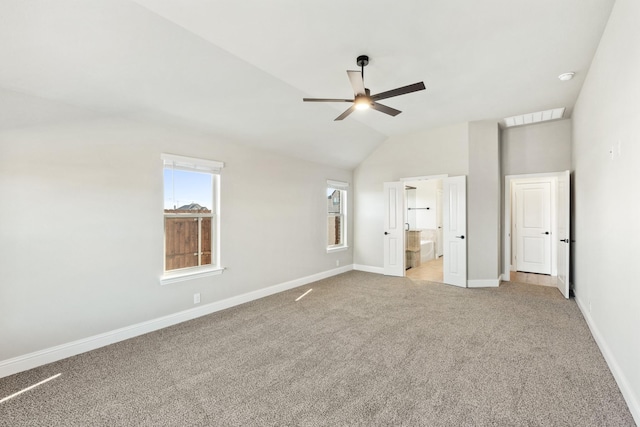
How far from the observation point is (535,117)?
4.98 meters

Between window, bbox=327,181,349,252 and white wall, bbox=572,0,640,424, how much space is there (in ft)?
13.6

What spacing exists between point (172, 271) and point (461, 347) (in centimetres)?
352

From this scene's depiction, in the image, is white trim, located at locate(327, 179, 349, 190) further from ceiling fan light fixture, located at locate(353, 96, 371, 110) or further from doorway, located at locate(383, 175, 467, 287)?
ceiling fan light fixture, located at locate(353, 96, 371, 110)

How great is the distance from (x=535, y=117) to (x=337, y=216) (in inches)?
163

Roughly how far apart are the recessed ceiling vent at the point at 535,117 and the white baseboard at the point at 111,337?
5199mm

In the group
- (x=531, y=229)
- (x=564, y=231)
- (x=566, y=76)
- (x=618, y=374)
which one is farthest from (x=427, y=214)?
(x=618, y=374)

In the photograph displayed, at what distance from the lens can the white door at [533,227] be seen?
634cm

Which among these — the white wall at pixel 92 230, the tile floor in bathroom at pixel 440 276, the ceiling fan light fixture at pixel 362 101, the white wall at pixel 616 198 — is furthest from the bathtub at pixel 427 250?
the ceiling fan light fixture at pixel 362 101

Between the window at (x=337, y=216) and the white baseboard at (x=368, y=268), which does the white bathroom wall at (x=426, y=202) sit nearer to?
the window at (x=337, y=216)

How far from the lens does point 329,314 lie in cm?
394

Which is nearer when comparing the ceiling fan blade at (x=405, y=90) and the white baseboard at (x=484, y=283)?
the ceiling fan blade at (x=405, y=90)

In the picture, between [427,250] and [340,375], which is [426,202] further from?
[340,375]

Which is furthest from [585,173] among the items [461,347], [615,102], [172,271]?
[172,271]

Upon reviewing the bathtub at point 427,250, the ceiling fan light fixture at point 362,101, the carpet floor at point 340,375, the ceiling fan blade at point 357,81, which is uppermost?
the ceiling fan blade at point 357,81
